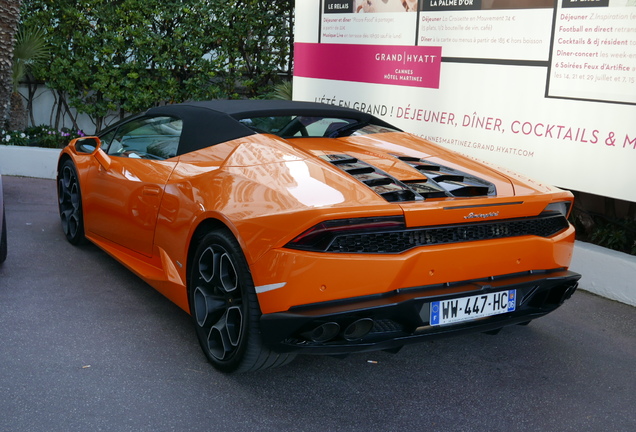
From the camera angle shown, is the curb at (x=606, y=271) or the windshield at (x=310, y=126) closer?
the windshield at (x=310, y=126)

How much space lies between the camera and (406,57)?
7246 mm

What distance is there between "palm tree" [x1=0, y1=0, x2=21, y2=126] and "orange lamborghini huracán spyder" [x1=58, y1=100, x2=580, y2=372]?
5313 mm

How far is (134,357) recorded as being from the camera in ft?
12.8

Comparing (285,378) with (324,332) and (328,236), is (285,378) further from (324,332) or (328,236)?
(328,236)

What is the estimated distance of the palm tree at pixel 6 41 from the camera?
8719mm

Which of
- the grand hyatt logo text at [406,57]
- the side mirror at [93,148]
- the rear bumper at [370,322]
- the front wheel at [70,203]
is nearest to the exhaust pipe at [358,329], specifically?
the rear bumper at [370,322]

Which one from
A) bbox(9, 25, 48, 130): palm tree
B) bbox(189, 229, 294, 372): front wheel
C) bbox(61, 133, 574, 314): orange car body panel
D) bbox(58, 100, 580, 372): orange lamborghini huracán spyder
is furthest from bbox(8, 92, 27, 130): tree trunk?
bbox(189, 229, 294, 372): front wheel

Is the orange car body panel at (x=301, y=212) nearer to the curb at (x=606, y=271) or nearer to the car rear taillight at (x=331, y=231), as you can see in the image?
the car rear taillight at (x=331, y=231)

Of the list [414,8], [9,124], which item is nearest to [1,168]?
[9,124]

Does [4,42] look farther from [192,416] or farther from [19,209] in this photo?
[192,416]

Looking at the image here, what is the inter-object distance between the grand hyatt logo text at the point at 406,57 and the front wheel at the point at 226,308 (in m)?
3.98

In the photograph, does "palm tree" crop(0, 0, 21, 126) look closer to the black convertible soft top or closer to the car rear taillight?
the black convertible soft top

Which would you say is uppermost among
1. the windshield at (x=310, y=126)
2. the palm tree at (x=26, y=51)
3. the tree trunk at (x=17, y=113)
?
the palm tree at (x=26, y=51)

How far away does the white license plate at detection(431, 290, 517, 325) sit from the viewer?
3354mm
